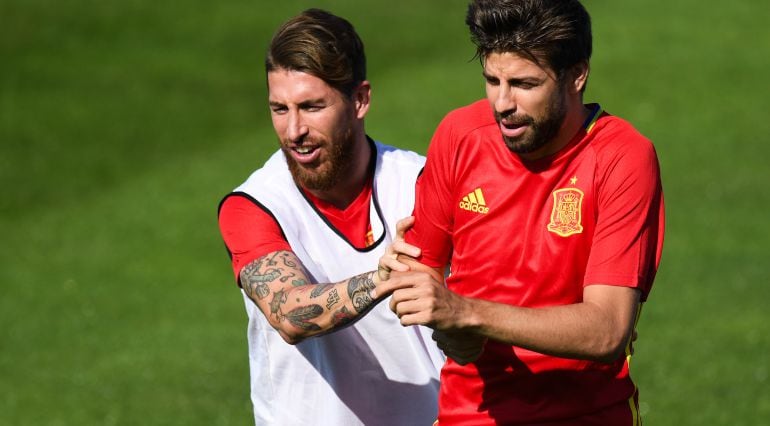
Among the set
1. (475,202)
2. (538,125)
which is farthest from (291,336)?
(538,125)

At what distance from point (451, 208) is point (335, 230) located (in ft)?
5.97

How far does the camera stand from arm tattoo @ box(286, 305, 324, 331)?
650 centimetres

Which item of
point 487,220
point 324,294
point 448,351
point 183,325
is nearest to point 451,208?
point 487,220

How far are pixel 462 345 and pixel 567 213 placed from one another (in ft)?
2.41

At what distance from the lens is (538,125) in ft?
17.9

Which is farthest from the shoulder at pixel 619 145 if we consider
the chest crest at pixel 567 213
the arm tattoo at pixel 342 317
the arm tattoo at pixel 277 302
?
the arm tattoo at pixel 277 302

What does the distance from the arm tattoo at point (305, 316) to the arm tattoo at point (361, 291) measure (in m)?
0.25

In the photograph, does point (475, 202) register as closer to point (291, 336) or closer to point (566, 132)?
point (566, 132)

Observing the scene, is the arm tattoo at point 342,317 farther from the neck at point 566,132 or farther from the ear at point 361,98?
the ear at point 361,98

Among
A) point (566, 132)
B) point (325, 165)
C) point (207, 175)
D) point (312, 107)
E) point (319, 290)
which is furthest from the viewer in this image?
point (207, 175)

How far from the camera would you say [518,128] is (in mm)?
5453

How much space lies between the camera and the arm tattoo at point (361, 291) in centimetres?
623

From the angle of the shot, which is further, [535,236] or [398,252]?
[398,252]

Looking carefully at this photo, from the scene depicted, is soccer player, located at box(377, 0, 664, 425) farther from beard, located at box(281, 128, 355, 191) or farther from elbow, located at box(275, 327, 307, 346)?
beard, located at box(281, 128, 355, 191)
